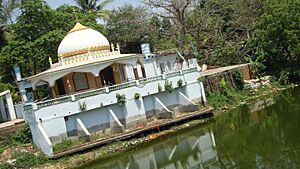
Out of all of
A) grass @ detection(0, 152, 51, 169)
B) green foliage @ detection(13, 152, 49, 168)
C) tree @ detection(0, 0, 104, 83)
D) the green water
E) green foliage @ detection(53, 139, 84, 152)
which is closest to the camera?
the green water

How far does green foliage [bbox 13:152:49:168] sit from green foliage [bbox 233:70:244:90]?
16.4 m

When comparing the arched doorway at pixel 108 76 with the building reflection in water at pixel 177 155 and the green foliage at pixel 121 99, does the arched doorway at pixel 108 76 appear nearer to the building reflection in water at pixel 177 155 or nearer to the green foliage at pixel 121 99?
the green foliage at pixel 121 99

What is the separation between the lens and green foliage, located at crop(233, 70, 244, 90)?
102 ft

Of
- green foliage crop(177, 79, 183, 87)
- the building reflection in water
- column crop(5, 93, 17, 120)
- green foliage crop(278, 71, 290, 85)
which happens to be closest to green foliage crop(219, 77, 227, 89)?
green foliage crop(177, 79, 183, 87)

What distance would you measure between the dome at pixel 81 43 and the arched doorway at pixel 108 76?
1.46 m

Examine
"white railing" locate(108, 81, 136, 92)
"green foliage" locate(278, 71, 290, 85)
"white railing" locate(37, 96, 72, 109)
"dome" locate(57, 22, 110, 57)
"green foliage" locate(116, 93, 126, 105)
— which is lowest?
"green foliage" locate(278, 71, 290, 85)

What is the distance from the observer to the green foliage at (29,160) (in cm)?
1983

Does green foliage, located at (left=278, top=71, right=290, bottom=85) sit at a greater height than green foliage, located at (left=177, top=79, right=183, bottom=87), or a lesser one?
lesser

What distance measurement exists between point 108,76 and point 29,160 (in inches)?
350

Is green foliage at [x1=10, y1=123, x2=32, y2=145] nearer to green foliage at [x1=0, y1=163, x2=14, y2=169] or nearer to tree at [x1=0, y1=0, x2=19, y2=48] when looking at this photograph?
green foliage at [x1=0, y1=163, x2=14, y2=169]

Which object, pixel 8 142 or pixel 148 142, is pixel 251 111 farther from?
pixel 8 142

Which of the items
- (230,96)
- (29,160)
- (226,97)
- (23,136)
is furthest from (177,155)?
(230,96)

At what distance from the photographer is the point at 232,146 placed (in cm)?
1761

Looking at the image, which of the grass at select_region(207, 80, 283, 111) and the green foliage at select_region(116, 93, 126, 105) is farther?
the grass at select_region(207, 80, 283, 111)
